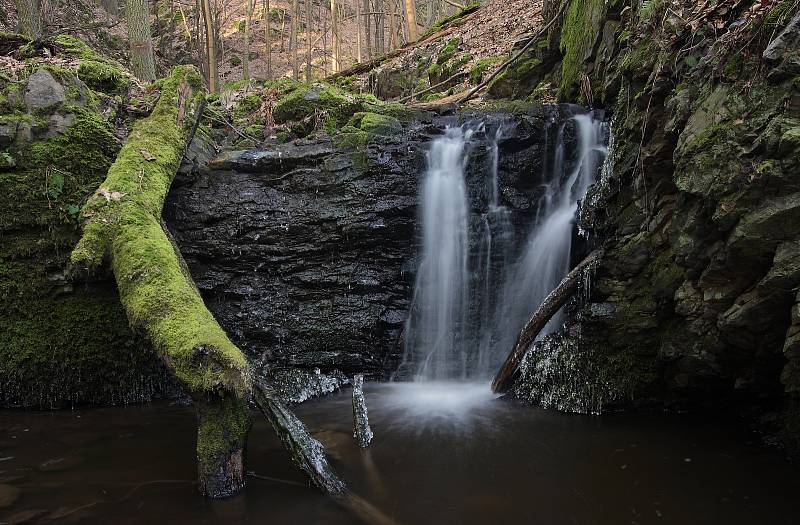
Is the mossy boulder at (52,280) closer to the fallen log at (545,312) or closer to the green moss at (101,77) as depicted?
the green moss at (101,77)

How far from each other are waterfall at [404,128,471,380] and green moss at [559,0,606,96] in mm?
2400

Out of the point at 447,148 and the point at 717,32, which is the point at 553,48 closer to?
the point at 447,148

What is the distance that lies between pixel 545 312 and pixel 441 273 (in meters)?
1.80

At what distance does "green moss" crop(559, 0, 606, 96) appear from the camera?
721 cm

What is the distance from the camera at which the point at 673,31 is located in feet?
16.0

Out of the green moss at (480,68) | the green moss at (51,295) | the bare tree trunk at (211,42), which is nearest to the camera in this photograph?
the green moss at (51,295)

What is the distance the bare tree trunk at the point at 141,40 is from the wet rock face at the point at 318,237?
3.70 metres

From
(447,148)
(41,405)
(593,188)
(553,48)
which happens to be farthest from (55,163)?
(553,48)

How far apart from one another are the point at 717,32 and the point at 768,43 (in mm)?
786

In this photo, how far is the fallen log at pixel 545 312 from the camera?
5.64 metres

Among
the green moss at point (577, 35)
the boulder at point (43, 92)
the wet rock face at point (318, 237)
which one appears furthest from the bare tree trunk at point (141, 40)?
the green moss at point (577, 35)

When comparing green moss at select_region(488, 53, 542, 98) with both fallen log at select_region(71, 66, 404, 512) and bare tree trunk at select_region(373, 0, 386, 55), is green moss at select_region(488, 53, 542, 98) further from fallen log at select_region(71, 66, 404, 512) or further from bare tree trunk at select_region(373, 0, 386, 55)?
bare tree trunk at select_region(373, 0, 386, 55)

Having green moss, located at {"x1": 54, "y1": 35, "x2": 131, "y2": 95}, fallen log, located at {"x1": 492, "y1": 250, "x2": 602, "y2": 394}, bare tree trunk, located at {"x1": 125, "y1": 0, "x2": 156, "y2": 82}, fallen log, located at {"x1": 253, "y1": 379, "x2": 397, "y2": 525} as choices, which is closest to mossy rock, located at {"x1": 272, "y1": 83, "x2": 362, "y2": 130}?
green moss, located at {"x1": 54, "y1": 35, "x2": 131, "y2": 95}

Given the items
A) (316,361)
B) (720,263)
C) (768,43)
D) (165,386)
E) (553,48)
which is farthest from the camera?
→ (553,48)
